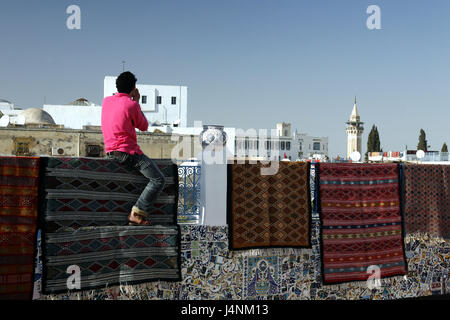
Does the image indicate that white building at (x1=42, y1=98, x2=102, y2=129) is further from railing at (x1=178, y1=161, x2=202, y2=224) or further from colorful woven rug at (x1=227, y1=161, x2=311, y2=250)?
colorful woven rug at (x1=227, y1=161, x2=311, y2=250)

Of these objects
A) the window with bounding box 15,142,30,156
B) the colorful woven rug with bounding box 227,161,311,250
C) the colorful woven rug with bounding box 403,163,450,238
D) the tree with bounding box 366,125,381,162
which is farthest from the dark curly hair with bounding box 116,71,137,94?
the tree with bounding box 366,125,381,162

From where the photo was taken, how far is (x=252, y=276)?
4.38 m

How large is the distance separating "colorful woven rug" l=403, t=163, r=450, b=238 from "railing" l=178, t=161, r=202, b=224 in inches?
90.4

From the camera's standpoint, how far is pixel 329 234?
14.6ft

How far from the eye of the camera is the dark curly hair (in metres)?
3.54

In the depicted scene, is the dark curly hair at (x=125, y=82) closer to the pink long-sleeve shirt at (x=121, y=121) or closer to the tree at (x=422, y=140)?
the pink long-sleeve shirt at (x=121, y=121)

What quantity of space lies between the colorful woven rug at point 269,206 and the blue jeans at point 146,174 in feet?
2.71

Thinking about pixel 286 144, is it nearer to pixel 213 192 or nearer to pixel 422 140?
pixel 422 140

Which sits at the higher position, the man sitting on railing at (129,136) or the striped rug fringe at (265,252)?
the man sitting on railing at (129,136)

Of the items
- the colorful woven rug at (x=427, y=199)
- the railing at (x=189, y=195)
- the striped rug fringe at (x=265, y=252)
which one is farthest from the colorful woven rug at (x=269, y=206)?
the colorful woven rug at (x=427, y=199)

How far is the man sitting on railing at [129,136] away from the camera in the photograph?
11.3 feet

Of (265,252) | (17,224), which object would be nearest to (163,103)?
(265,252)

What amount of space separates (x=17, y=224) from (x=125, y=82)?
4.75 ft
